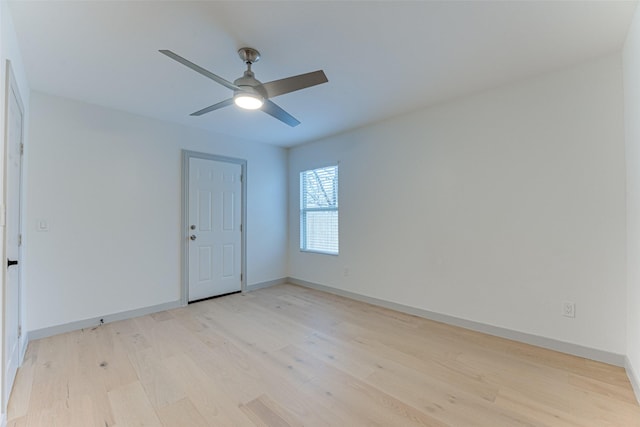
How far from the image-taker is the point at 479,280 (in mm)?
2865

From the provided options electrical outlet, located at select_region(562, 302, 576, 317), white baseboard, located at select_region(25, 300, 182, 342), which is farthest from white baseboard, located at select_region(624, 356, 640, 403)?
white baseboard, located at select_region(25, 300, 182, 342)

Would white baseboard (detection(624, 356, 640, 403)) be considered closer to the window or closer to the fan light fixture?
the window

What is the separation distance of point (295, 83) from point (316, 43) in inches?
14.9

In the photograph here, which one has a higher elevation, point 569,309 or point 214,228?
point 214,228

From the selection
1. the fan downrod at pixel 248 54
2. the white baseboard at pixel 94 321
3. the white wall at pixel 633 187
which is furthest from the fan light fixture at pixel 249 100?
the white baseboard at pixel 94 321

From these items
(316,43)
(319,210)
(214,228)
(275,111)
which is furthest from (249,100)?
(319,210)

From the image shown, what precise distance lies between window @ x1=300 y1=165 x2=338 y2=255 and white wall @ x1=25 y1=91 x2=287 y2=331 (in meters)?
1.63

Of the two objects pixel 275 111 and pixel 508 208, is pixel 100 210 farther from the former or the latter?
pixel 508 208

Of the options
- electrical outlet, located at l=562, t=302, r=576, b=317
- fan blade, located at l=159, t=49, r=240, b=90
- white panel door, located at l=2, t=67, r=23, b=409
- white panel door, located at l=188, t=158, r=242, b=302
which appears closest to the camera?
fan blade, located at l=159, t=49, r=240, b=90

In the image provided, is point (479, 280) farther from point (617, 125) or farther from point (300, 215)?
point (300, 215)

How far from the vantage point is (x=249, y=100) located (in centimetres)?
211

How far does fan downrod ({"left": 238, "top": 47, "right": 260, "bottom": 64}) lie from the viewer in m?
2.06

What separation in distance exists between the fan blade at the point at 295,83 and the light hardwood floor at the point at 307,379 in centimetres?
209

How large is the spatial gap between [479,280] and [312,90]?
8.41 ft
